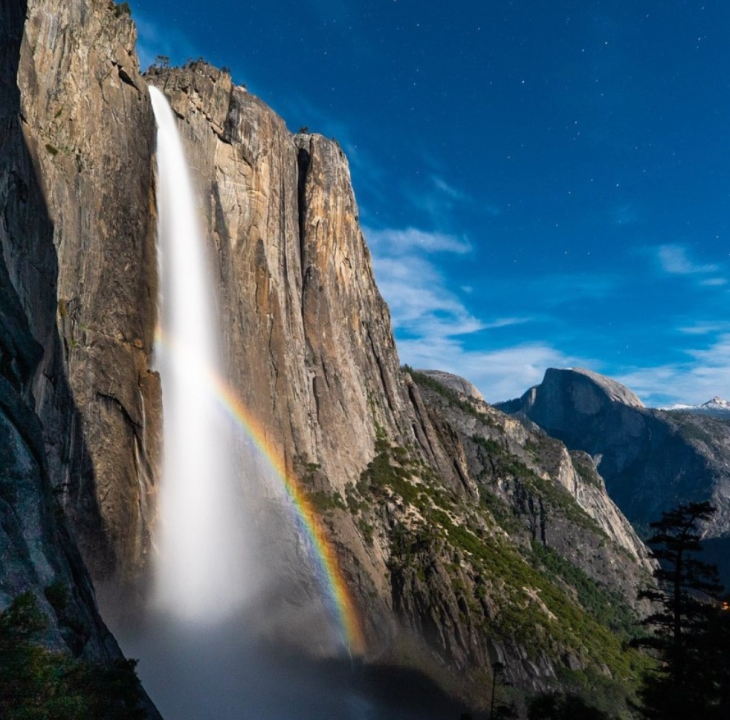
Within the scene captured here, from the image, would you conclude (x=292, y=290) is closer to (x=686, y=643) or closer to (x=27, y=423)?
(x=27, y=423)

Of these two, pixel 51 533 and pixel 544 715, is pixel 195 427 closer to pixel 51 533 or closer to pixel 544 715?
pixel 51 533

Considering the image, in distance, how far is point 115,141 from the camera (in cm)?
3306

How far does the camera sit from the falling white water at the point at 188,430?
34.5 meters

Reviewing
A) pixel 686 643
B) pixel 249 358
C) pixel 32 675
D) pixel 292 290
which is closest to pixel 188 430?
pixel 249 358

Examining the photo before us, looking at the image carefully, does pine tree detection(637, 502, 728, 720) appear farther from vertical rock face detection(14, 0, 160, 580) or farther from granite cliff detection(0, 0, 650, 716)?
vertical rock face detection(14, 0, 160, 580)

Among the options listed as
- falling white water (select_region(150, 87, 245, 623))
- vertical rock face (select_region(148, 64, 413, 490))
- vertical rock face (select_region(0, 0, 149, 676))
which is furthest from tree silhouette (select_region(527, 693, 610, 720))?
vertical rock face (select_region(148, 64, 413, 490))

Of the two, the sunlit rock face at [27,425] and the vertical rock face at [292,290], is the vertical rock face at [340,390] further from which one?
the sunlit rock face at [27,425]

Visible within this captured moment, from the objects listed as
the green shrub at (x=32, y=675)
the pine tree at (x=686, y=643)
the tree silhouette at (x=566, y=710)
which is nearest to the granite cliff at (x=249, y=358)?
the green shrub at (x=32, y=675)

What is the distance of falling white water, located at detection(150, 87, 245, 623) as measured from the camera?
34.5m

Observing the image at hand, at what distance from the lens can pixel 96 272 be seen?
1198 inches

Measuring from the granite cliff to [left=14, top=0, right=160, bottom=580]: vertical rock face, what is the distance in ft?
0.37

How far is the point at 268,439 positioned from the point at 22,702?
36.0 meters

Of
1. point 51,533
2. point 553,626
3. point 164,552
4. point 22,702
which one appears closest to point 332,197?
point 164,552

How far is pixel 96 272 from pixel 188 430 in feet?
38.0
